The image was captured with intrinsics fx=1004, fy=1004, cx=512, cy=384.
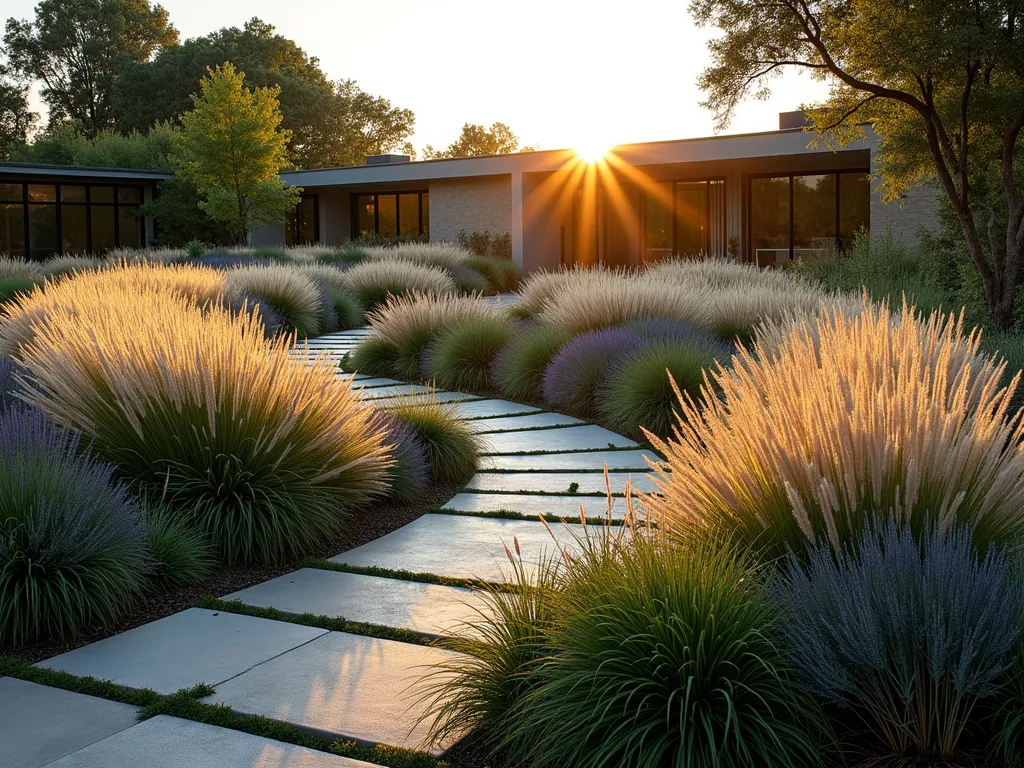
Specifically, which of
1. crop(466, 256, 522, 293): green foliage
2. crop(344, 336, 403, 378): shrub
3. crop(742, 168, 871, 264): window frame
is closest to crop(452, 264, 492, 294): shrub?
crop(466, 256, 522, 293): green foliage

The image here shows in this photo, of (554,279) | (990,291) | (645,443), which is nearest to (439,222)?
(554,279)

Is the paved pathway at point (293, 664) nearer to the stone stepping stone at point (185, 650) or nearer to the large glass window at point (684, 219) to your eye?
the stone stepping stone at point (185, 650)

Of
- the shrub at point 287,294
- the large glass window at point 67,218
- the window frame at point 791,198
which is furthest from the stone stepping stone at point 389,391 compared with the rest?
the large glass window at point 67,218

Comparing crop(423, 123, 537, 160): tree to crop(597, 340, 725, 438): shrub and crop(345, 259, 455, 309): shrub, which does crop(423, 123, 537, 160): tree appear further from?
crop(597, 340, 725, 438): shrub

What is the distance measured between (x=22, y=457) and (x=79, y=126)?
5732cm

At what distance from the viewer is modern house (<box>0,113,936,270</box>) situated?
24766 millimetres

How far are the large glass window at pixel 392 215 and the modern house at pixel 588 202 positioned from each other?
2.0 inches

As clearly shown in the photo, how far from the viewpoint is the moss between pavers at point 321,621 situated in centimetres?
383

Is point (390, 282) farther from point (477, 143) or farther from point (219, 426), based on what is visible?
point (477, 143)

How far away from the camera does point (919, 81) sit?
12742 mm

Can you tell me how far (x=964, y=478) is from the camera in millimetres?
3137

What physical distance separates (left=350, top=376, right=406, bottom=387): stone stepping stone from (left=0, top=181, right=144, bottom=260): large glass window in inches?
1033

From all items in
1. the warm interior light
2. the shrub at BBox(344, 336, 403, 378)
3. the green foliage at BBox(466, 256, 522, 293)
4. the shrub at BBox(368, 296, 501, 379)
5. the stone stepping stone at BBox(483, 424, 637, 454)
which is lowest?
the stone stepping stone at BBox(483, 424, 637, 454)

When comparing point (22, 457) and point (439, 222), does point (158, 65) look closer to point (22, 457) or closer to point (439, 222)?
point (439, 222)
